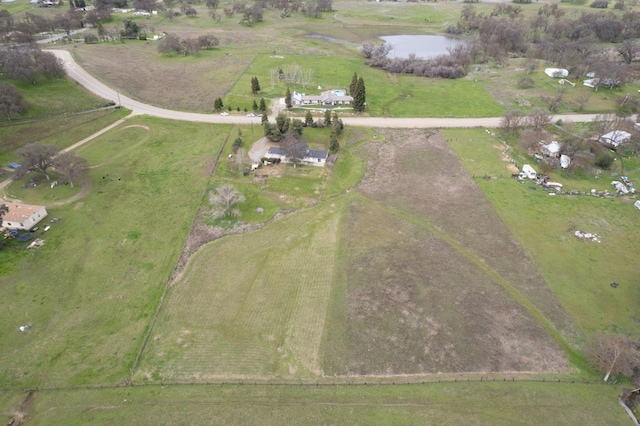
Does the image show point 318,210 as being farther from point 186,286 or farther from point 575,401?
point 575,401

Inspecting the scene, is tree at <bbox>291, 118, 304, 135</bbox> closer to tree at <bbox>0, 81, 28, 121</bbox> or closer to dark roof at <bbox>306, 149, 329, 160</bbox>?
dark roof at <bbox>306, 149, 329, 160</bbox>

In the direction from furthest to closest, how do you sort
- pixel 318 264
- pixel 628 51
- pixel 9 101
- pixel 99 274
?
pixel 628 51
pixel 9 101
pixel 318 264
pixel 99 274

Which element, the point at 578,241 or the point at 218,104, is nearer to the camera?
the point at 578,241

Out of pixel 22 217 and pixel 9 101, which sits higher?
pixel 9 101

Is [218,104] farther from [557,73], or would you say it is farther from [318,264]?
[557,73]

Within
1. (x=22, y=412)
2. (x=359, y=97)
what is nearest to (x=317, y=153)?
(x=359, y=97)

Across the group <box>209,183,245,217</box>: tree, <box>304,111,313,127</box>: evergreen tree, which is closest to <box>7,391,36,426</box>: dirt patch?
<box>209,183,245,217</box>: tree

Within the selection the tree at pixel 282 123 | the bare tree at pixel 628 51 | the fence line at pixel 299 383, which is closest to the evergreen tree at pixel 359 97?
the tree at pixel 282 123
